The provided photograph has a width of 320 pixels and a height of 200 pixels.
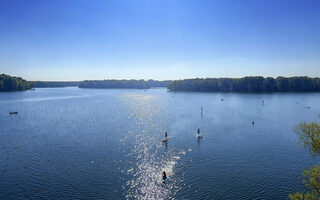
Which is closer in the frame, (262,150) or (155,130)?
(262,150)

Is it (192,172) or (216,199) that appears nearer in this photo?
(216,199)

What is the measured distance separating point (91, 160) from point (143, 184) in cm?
1621

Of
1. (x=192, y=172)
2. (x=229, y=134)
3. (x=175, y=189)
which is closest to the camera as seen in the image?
(x=175, y=189)

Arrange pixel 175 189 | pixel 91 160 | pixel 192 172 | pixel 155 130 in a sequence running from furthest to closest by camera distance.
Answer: pixel 155 130 → pixel 91 160 → pixel 192 172 → pixel 175 189

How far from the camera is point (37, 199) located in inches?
1147

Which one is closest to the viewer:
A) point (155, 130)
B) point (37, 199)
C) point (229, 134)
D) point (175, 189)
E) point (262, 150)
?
point (37, 199)

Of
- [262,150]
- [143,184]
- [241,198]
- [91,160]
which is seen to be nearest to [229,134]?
[262,150]

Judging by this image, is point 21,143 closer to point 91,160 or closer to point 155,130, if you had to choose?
point 91,160

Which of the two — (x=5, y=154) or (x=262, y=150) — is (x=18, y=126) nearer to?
(x=5, y=154)

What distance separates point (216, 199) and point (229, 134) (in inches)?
1457

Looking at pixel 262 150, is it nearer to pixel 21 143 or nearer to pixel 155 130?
pixel 155 130

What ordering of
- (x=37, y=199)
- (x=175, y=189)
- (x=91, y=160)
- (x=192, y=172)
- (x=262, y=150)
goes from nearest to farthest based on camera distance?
(x=37, y=199), (x=175, y=189), (x=192, y=172), (x=91, y=160), (x=262, y=150)

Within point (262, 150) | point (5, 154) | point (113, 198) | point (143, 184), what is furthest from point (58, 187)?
point (262, 150)

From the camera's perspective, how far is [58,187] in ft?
107
